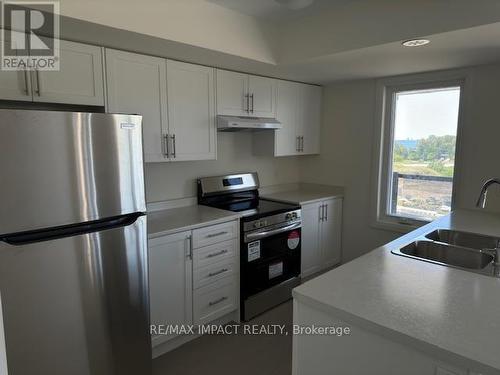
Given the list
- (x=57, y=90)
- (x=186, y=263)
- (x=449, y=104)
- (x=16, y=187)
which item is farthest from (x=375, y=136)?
(x=16, y=187)

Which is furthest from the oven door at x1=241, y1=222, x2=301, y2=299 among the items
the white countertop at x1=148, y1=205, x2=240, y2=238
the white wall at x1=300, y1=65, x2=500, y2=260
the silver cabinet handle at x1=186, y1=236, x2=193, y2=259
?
the white wall at x1=300, y1=65, x2=500, y2=260

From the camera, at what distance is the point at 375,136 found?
3.51 m

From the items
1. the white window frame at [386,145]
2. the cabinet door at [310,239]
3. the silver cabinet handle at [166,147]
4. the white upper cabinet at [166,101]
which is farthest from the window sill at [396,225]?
the silver cabinet handle at [166,147]

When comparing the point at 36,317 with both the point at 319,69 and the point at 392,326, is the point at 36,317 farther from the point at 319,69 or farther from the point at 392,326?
the point at 319,69

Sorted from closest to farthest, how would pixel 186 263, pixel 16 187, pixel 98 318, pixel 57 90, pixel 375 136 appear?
pixel 16 187, pixel 98 318, pixel 57 90, pixel 186 263, pixel 375 136

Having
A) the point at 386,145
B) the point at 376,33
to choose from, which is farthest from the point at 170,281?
the point at 386,145

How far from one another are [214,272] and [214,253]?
0.50 ft

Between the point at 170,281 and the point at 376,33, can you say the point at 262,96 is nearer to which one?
the point at 376,33

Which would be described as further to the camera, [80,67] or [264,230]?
[264,230]

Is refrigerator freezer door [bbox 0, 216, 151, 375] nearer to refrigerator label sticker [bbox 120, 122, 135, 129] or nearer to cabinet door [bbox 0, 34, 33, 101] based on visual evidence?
refrigerator label sticker [bbox 120, 122, 135, 129]

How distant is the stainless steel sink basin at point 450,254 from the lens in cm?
187

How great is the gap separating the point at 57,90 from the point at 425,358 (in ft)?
7.21

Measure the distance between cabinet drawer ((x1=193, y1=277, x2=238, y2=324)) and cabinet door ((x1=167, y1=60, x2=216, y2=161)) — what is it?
1.04 meters

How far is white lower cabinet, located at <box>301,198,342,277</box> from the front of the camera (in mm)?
3451
